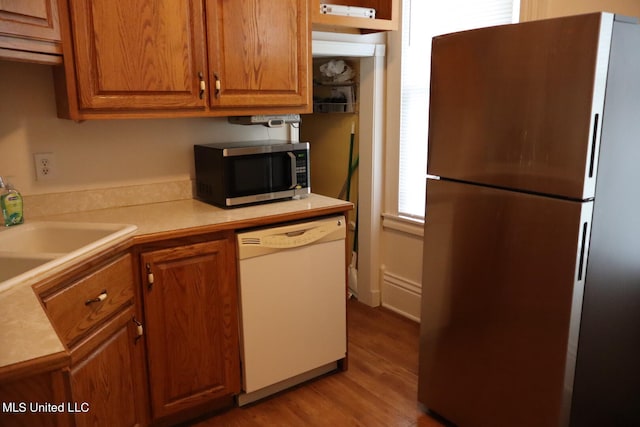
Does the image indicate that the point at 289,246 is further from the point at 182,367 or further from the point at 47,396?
the point at 47,396

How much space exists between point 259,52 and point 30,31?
0.95 meters

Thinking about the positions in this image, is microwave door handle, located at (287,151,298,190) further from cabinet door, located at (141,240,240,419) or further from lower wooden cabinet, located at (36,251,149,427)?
lower wooden cabinet, located at (36,251,149,427)

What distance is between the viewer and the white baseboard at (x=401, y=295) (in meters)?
3.25

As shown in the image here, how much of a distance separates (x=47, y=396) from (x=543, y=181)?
5.03 feet

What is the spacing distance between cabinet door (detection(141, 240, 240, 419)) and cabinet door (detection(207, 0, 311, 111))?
73 cm

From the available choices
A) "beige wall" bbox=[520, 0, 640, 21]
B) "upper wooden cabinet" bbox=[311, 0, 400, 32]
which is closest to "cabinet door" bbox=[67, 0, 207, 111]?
"upper wooden cabinet" bbox=[311, 0, 400, 32]

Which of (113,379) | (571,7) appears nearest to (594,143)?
(571,7)

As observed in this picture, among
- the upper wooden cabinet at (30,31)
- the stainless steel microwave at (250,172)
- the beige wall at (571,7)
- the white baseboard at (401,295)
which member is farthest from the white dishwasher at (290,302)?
the beige wall at (571,7)

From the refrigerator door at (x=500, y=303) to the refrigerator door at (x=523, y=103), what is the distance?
0.08 m

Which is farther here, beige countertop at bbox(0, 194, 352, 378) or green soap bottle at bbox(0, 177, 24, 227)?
green soap bottle at bbox(0, 177, 24, 227)

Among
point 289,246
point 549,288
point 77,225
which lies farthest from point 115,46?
point 549,288

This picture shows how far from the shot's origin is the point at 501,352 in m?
1.89

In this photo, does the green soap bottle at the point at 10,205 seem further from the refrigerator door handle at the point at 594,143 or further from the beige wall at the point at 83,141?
the refrigerator door handle at the point at 594,143

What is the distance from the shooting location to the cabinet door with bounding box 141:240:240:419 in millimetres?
2016
